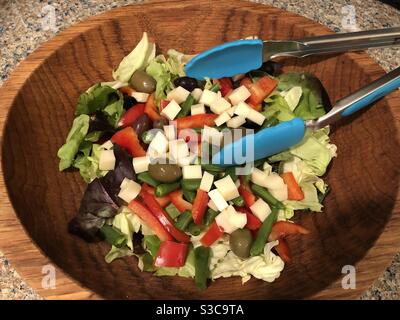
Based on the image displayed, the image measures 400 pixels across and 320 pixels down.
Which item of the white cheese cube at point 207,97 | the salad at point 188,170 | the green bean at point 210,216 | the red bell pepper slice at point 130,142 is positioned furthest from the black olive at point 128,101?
the green bean at point 210,216

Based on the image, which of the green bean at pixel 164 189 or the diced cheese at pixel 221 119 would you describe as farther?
the diced cheese at pixel 221 119

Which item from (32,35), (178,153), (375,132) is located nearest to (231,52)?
(178,153)

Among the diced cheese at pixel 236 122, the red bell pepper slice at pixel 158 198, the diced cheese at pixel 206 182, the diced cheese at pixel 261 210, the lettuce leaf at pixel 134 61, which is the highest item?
the lettuce leaf at pixel 134 61

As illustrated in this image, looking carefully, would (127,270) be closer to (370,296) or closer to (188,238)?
(188,238)

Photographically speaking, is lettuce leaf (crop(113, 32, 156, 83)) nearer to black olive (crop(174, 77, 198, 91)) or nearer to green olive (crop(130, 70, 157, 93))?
green olive (crop(130, 70, 157, 93))

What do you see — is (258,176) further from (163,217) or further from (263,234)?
(163,217)

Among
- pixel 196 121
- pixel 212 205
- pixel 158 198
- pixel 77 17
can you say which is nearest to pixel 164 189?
pixel 158 198

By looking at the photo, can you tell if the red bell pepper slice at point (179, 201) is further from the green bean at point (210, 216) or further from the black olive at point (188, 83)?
the black olive at point (188, 83)
